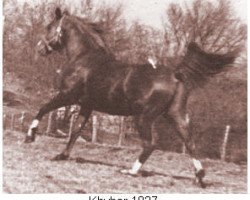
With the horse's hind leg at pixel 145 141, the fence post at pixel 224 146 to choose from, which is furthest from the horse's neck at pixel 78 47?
the fence post at pixel 224 146

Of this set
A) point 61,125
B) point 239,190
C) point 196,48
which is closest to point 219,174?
point 239,190

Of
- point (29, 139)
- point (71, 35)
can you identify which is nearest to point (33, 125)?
point (29, 139)

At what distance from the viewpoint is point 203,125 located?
5.88 metres

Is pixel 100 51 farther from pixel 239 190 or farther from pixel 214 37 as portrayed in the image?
pixel 239 190

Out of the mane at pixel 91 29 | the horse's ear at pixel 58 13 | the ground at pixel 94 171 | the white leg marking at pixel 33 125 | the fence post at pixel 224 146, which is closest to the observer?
the ground at pixel 94 171

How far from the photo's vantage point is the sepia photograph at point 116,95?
214 inches

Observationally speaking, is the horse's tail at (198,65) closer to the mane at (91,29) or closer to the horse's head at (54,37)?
the mane at (91,29)

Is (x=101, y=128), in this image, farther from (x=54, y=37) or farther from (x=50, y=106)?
(x=54, y=37)

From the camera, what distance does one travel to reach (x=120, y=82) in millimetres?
5566

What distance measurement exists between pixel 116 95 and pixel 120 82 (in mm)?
133

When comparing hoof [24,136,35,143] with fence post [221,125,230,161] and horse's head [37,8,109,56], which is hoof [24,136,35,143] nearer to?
horse's head [37,8,109,56]

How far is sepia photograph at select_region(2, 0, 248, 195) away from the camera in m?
5.43

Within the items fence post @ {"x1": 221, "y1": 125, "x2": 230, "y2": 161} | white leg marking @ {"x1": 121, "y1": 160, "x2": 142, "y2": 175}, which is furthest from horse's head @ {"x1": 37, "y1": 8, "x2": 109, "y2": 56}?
fence post @ {"x1": 221, "y1": 125, "x2": 230, "y2": 161}

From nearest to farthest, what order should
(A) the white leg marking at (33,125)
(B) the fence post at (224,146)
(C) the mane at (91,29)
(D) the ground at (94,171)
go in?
(D) the ground at (94,171), (A) the white leg marking at (33,125), (C) the mane at (91,29), (B) the fence post at (224,146)
